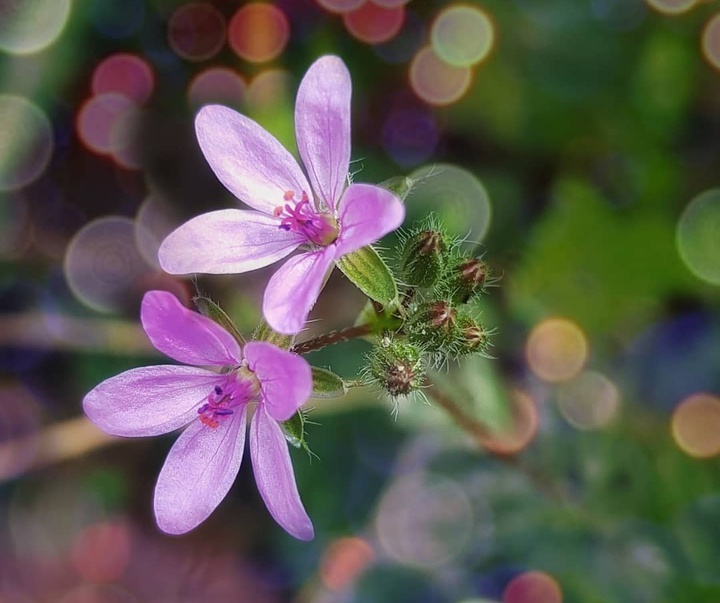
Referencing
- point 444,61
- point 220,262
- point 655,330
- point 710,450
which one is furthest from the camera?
point 444,61

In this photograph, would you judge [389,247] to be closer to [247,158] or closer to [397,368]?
[247,158]

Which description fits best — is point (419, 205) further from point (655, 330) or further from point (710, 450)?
point (710, 450)

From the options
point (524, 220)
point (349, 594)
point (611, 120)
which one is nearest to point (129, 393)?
point (349, 594)

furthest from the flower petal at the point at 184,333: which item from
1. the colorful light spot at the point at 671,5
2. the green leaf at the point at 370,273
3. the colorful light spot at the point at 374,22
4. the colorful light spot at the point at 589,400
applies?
the colorful light spot at the point at 671,5

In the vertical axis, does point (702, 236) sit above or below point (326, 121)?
below

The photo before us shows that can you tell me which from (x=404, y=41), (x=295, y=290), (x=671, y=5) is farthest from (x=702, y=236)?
(x=295, y=290)
